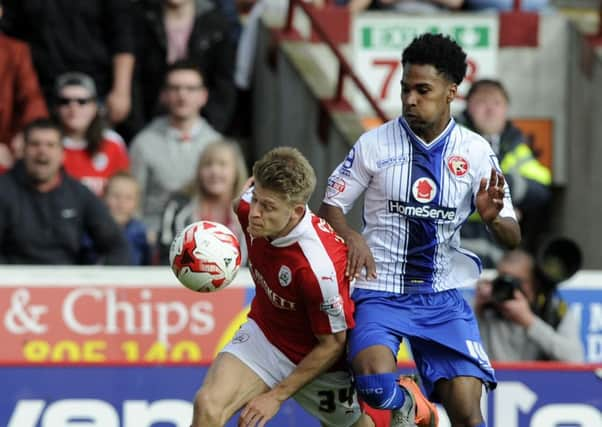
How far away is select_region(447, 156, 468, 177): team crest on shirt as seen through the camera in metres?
7.55

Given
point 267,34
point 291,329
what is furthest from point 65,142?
point 291,329

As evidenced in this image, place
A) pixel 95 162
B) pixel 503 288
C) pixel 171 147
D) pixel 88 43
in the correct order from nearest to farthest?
pixel 503 288, pixel 95 162, pixel 171 147, pixel 88 43

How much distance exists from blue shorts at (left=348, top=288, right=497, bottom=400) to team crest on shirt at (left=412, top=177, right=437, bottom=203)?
19.1 inches

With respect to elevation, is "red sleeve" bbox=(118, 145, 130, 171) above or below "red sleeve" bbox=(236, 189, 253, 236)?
below

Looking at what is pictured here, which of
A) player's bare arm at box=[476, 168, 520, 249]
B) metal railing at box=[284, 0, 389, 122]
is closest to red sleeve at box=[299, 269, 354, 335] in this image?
player's bare arm at box=[476, 168, 520, 249]

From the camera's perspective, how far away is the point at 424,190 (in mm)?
7527

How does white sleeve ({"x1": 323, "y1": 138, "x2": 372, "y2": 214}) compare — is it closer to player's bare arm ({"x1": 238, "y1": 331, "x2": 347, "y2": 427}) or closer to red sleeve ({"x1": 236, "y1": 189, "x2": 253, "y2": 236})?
red sleeve ({"x1": 236, "y1": 189, "x2": 253, "y2": 236})

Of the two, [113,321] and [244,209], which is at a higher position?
[244,209]

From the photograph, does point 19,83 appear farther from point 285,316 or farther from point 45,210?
point 285,316

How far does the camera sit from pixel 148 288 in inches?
405

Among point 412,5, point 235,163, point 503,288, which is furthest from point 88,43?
point 503,288

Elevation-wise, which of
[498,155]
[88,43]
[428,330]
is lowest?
[428,330]

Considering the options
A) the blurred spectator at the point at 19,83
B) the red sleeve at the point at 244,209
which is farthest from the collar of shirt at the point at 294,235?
the blurred spectator at the point at 19,83

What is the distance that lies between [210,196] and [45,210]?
1135 millimetres
